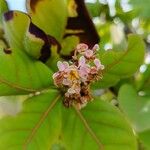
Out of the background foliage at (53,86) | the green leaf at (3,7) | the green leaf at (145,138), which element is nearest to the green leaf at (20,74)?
the background foliage at (53,86)

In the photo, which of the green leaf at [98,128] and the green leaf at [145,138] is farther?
the green leaf at [145,138]

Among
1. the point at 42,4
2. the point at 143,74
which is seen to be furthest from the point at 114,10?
the point at 42,4

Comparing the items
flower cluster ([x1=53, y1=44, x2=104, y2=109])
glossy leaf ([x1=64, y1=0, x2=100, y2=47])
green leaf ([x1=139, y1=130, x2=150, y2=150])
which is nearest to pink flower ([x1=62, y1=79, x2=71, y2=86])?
flower cluster ([x1=53, y1=44, x2=104, y2=109])

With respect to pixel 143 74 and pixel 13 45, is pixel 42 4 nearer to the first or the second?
pixel 13 45

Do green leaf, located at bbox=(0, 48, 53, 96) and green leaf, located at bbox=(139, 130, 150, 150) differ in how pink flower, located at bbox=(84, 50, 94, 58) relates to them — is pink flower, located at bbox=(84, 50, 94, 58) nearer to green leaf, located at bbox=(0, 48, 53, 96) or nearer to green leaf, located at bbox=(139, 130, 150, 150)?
green leaf, located at bbox=(0, 48, 53, 96)

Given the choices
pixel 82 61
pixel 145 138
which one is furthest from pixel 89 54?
pixel 145 138

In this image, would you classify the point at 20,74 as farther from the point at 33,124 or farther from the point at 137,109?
the point at 137,109

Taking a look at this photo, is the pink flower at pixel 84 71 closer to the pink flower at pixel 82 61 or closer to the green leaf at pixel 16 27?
the pink flower at pixel 82 61
